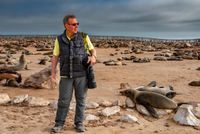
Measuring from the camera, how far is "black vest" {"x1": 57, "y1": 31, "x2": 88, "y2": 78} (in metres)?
7.11

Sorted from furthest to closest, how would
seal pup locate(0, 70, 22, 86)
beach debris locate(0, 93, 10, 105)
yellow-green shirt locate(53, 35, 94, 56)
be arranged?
seal pup locate(0, 70, 22, 86), beach debris locate(0, 93, 10, 105), yellow-green shirt locate(53, 35, 94, 56)

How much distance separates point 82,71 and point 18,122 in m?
2.12

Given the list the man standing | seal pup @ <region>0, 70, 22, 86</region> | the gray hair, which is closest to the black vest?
the man standing

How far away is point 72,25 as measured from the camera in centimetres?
705

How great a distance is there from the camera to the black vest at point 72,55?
7109 mm

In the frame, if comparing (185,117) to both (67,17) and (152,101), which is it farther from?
(67,17)

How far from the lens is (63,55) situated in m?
7.13

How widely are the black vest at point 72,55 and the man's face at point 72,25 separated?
0.35 ft

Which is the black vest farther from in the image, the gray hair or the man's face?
the gray hair

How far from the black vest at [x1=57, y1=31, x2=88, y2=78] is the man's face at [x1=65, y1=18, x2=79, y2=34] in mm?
108

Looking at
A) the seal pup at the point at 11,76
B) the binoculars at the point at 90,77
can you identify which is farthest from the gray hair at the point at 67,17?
the seal pup at the point at 11,76

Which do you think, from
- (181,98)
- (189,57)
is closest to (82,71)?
(181,98)

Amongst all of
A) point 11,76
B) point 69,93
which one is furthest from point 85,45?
point 11,76

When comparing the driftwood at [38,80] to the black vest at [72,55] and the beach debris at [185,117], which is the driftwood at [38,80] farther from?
the black vest at [72,55]
